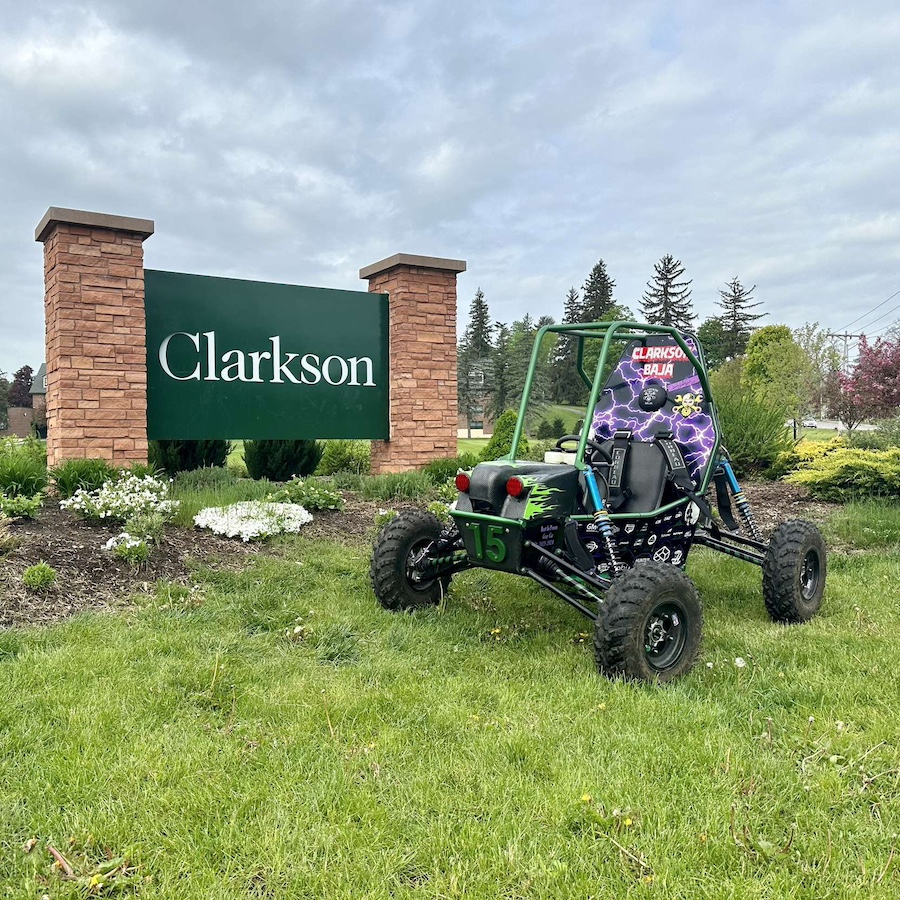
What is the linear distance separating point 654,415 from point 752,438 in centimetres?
482

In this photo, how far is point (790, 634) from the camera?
426cm

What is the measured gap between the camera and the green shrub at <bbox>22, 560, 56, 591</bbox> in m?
4.31

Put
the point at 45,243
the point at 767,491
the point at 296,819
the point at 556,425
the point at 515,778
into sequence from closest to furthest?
the point at 296,819, the point at 515,778, the point at 45,243, the point at 767,491, the point at 556,425

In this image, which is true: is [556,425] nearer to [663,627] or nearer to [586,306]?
[586,306]

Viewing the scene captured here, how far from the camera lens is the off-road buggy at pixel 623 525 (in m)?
3.57

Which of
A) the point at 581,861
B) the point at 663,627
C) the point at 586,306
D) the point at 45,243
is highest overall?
the point at 586,306

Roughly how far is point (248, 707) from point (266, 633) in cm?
97

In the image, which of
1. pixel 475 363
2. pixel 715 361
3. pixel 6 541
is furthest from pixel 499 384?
pixel 6 541

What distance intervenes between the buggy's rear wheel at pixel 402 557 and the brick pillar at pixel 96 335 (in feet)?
13.0

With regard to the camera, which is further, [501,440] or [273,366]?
[501,440]

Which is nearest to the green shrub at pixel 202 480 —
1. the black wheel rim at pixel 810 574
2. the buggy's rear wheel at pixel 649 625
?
the buggy's rear wheel at pixel 649 625

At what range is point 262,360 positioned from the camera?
8094mm

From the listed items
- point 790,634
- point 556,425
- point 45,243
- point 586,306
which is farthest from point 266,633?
point 586,306

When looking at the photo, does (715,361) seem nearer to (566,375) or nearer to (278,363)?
(566,375)
